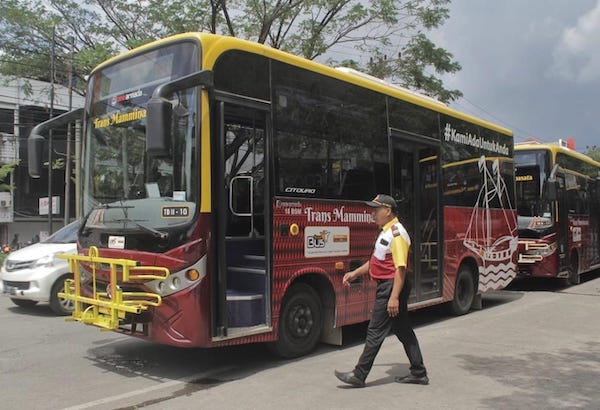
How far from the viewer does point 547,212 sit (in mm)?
13086

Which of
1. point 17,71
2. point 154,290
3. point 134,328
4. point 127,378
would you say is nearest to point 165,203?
point 154,290

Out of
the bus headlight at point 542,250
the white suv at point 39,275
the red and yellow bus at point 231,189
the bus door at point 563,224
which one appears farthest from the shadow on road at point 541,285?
the white suv at point 39,275

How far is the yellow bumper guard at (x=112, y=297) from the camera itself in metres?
5.41

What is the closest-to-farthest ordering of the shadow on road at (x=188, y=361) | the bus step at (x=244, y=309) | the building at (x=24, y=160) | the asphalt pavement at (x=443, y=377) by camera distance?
the asphalt pavement at (x=443, y=377) → the bus step at (x=244, y=309) → the shadow on road at (x=188, y=361) → the building at (x=24, y=160)

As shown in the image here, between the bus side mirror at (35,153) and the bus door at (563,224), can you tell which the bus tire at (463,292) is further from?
the bus side mirror at (35,153)

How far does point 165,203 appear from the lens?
218 inches

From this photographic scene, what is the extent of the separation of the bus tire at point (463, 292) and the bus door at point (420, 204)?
2.84 ft

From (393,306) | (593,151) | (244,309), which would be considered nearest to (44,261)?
(244,309)

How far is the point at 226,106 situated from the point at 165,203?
1.18 meters

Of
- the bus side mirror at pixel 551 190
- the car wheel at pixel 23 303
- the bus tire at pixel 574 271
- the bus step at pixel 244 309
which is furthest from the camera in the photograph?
the bus tire at pixel 574 271

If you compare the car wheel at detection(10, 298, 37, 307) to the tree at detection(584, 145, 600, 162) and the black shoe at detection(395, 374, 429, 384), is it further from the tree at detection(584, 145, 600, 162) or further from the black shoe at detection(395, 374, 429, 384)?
the tree at detection(584, 145, 600, 162)

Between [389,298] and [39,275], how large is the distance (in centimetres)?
675

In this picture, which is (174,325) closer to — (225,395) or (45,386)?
(225,395)

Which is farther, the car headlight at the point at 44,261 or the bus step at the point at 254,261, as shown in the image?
the car headlight at the point at 44,261
